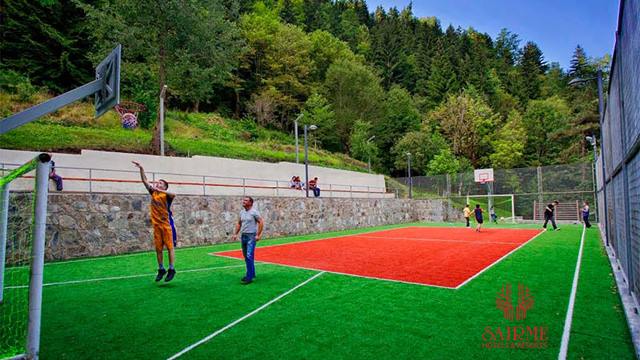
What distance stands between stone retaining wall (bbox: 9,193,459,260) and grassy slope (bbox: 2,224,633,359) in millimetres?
4509

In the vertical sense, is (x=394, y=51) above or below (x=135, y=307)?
above

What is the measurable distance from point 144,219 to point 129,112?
19497 mm

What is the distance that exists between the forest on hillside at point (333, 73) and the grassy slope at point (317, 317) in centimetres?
629

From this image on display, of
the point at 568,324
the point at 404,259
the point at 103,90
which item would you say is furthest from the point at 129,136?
the point at 568,324

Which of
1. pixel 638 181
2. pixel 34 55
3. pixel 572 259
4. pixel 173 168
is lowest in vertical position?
pixel 572 259

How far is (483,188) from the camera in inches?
1428

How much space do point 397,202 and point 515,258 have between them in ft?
71.0

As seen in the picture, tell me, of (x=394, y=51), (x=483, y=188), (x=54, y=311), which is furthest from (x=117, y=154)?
(x=394, y=51)

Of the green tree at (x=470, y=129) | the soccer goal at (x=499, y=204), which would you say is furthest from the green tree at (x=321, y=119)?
the soccer goal at (x=499, y=204)

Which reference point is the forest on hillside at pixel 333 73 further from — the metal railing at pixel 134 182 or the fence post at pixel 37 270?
the metal railing at pixel 134 182

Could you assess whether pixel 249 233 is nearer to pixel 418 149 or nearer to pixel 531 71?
pixel 418 149

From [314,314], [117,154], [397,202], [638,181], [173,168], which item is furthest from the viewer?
[397,202]

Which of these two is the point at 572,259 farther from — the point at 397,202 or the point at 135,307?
the point at 397,202

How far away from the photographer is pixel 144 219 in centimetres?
1517
